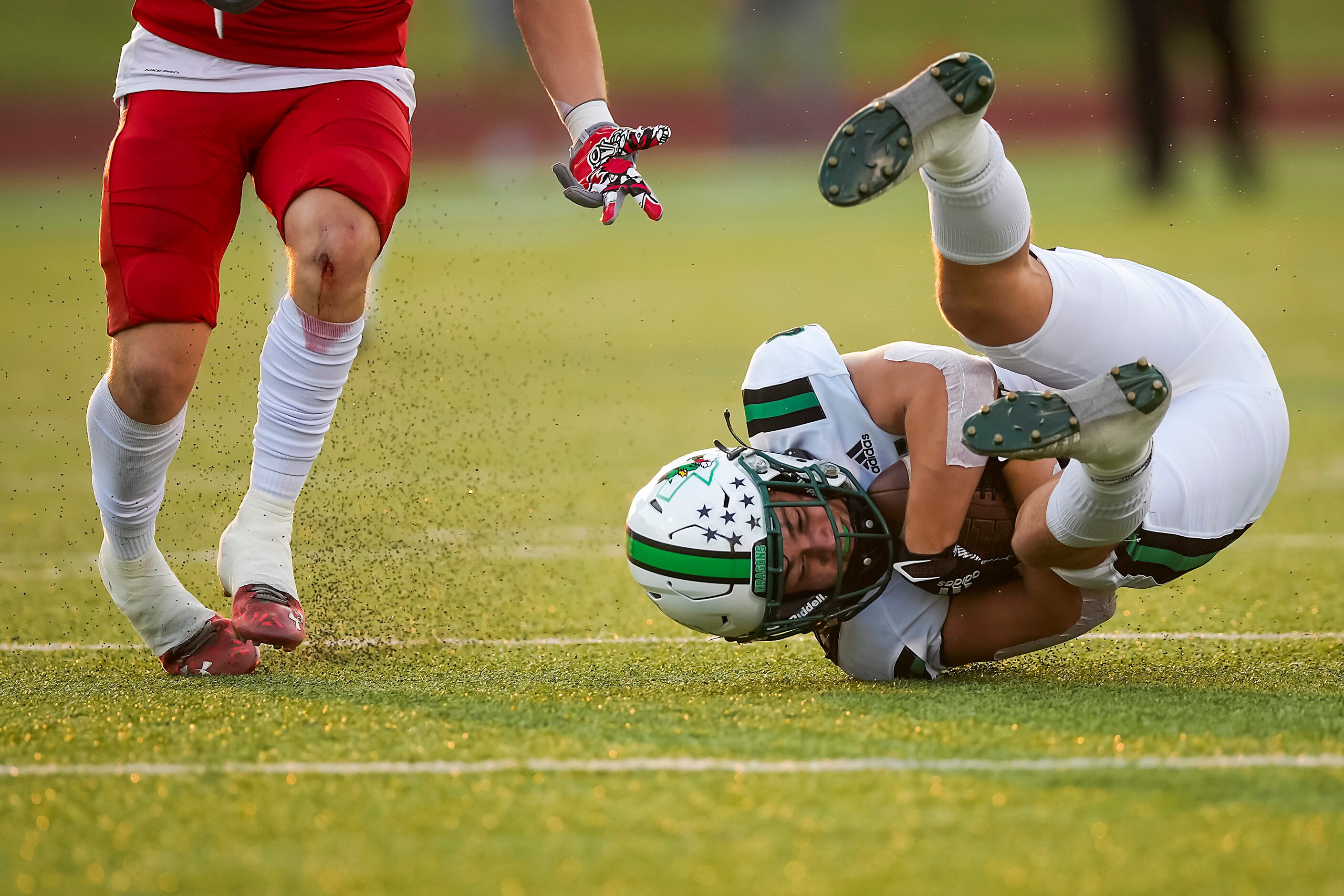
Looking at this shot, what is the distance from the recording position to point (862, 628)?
268cm

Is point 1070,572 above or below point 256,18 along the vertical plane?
below

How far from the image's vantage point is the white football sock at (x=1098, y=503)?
92.3 inches

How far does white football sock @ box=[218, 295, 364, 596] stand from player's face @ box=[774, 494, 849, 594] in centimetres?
88

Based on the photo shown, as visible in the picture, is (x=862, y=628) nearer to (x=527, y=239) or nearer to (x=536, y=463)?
(x=536, y=463)

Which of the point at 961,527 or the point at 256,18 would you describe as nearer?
the point at 961,527

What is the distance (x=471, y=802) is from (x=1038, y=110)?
2648 cm

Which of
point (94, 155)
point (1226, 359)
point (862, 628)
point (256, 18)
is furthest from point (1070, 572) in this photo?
point (94, 155)

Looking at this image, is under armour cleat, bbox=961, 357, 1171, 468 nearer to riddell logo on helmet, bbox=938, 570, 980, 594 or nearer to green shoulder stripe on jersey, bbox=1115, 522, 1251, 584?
green shoulder stripe on jersey, bbox=1115, 522, 1251, 584

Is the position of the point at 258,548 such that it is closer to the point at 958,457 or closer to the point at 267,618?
the point at 267,618

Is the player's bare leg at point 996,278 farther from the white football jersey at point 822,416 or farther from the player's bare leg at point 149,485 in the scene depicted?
the player's bare leg at point 149,485

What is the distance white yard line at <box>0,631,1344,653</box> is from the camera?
309 centimetres

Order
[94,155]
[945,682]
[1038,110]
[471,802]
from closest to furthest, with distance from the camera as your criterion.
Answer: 1. [471,802]
2. [945,682]
3. [94,155]
4. [1038,110]

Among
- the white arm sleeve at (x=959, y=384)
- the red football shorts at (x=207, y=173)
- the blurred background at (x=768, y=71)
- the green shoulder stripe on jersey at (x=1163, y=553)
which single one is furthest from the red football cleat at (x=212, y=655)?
the blurred background at (x=768, y=71)

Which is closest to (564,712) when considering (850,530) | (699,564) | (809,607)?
(699,564)
